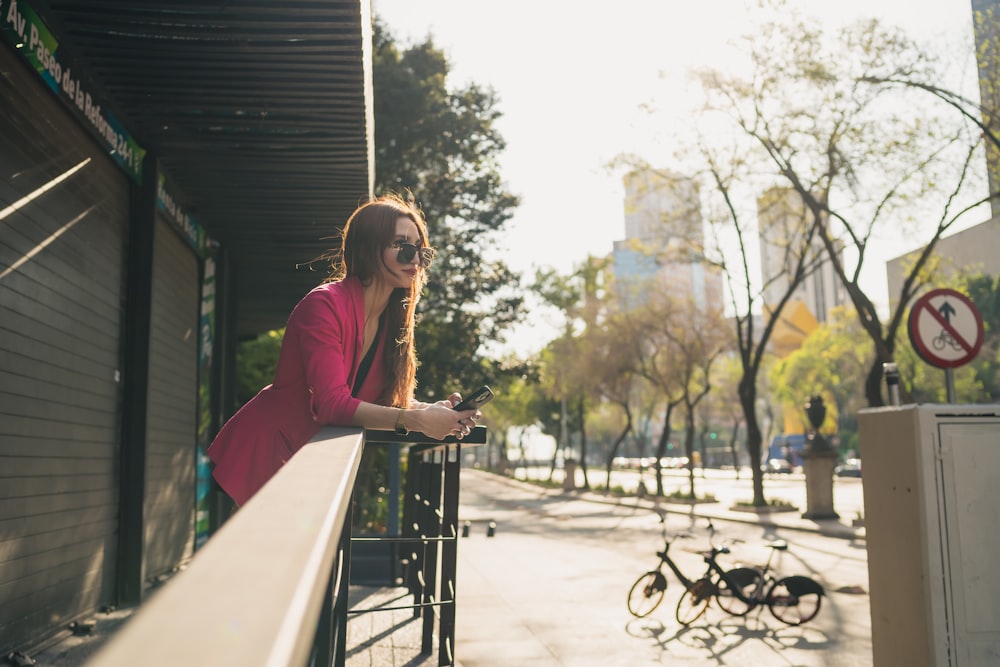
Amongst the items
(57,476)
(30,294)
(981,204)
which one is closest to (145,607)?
(30,294)

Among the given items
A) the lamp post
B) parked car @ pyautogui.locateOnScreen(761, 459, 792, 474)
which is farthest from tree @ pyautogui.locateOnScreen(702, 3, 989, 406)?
parked car @ pyautogui.locateOnScreen(761, 459, 792, 474)

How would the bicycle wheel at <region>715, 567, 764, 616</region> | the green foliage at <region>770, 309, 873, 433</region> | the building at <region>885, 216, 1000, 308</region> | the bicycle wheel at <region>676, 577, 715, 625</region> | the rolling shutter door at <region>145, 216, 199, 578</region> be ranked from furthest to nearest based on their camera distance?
the green foliage at <region>770, 309, 873, 433</region>
the building at <region>885, 216, 1000, 308</region>
the rolling shutter door at <region>145, 216, 199, 578</region>
the bicycle wheel at <region>715, 567, 764, 616</region>
the bicycle wheel at <region>676, 577, 715, 625</region>

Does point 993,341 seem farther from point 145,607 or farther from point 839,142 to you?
point 145,607

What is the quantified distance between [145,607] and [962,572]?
14.4 feet

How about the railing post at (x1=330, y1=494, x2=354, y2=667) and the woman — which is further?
the woman

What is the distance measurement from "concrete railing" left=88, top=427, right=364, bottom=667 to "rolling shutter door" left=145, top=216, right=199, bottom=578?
800 centimetres

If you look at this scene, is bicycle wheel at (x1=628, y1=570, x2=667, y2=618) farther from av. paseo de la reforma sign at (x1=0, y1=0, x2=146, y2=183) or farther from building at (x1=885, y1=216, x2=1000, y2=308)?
building at (x1=885, y1=216, x2=1000, y2=308)

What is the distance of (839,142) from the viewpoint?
20.8 metres

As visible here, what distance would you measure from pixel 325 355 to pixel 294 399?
20 cm

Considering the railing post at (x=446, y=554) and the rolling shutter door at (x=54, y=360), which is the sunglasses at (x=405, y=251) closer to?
the railing post at (x=446, y=554)

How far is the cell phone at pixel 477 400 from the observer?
7.71 ft

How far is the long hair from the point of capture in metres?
2.59

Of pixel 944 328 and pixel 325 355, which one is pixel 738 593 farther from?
pixel 325 355

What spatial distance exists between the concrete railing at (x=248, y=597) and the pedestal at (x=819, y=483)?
24.7m
